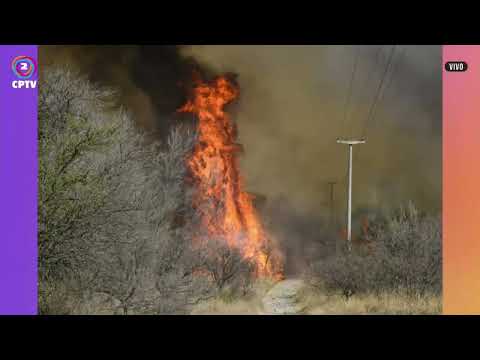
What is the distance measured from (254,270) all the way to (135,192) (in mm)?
4544

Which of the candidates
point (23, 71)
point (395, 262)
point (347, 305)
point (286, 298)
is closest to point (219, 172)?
point (286, 298)

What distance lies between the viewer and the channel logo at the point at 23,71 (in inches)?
346

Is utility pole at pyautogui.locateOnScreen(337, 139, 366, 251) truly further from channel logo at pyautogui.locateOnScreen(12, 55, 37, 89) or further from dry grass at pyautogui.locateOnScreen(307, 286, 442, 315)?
channel logo at pyautogui.locateOnScreen(12, 55, 37, 89)

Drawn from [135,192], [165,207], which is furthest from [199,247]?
[135,192]

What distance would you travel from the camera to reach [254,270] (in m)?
12.9

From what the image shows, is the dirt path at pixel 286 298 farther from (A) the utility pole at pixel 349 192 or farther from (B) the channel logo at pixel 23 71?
(B) the channel logo at pixel 23 71

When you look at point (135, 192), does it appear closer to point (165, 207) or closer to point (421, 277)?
point (165, 207)

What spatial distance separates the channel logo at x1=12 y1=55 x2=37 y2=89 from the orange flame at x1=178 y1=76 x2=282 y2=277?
12.7 feet

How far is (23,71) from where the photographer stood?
8820 millimetres

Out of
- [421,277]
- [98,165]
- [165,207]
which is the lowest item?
[421,277]

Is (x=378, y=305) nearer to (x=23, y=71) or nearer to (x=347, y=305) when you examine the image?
(x=347, y=305)

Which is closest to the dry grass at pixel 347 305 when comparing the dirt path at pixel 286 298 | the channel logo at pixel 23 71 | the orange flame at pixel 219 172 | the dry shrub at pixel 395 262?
the dirt path at pixel 286 298

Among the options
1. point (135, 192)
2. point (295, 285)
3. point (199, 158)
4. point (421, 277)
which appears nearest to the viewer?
point (135, 192)

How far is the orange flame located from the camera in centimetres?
1212
